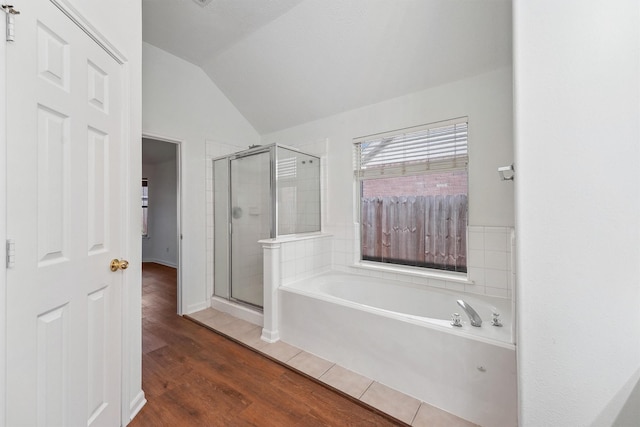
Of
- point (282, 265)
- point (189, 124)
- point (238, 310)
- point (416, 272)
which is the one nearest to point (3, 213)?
point (282, 265)

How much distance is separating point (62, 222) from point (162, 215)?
5.55m

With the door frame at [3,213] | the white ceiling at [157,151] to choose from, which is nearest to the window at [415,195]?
the door frame at [3,213]

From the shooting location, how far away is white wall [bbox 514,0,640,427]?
0.82m

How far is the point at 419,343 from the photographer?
1604mm

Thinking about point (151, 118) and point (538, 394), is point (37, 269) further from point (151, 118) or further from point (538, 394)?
point (151, 118)

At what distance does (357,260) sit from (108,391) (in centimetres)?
225

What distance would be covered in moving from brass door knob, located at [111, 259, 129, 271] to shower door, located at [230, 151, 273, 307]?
4.70ft

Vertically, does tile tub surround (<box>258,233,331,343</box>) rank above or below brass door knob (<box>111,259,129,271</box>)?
below

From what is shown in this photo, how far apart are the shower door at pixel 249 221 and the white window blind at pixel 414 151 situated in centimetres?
109

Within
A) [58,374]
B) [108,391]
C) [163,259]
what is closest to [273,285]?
[108,391]

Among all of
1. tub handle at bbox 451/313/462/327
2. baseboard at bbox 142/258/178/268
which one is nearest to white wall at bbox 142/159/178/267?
baseboard at bbox 142/258/178/268

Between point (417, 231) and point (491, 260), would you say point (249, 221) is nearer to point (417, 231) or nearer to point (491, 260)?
point (417, 231)

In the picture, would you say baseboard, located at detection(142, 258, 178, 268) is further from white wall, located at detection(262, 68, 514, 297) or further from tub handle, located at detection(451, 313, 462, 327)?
tub handle, located at detection(451, 313, 462, 327)

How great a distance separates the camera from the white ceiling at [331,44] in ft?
6.28
